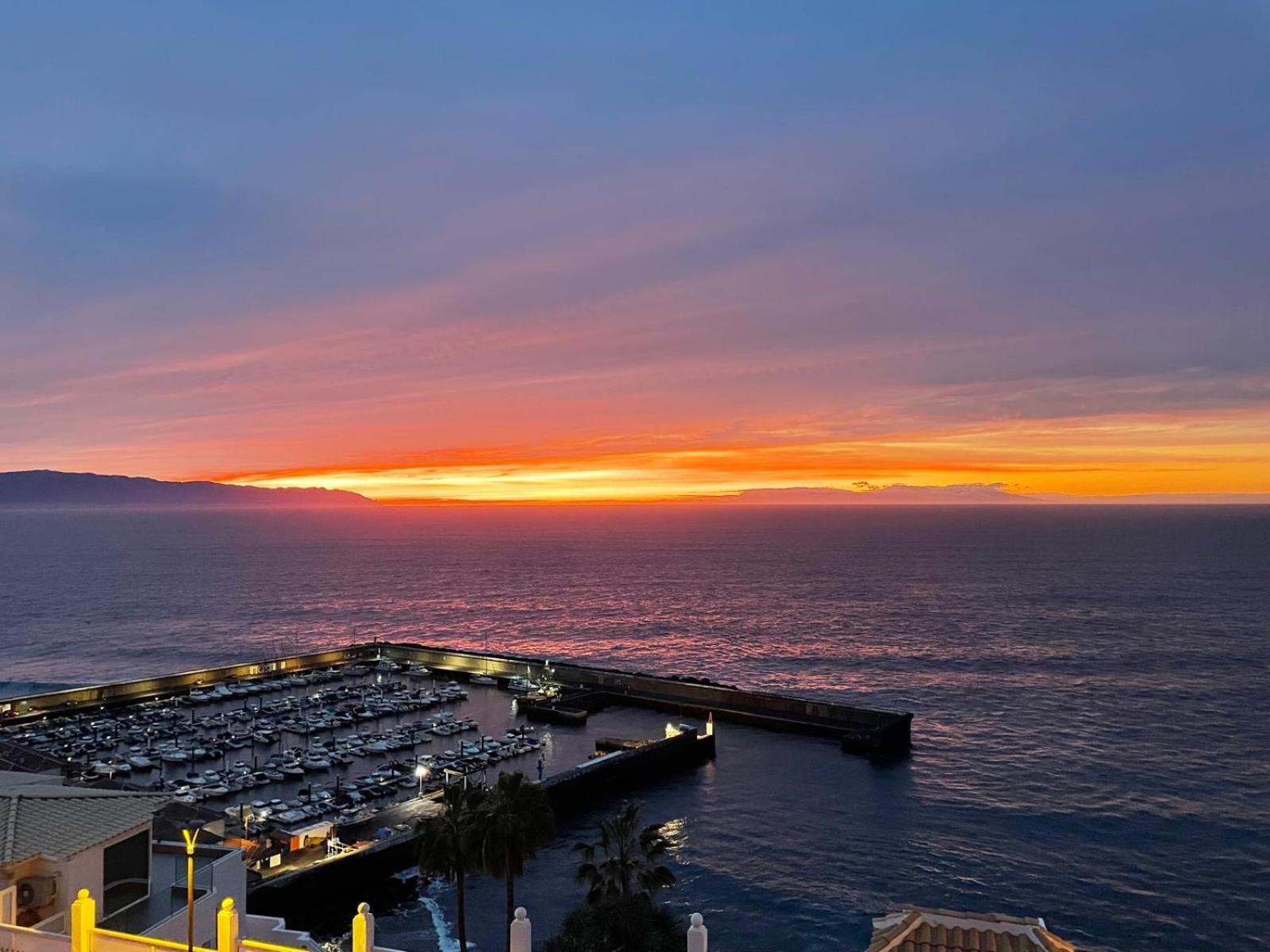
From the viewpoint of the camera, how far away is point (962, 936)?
10.7 meters

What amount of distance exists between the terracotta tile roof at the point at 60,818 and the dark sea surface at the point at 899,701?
18469 millimetres

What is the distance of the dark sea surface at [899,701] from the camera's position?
3466cm

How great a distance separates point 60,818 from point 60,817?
20 mm

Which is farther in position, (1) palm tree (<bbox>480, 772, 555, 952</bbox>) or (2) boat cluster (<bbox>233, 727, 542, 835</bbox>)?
(2) boat cluster (<bbox>233, 727, 542, 835</bbox>)

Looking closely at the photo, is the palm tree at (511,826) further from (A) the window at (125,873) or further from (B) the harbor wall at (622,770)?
(B) the harbor wall at (622,770)

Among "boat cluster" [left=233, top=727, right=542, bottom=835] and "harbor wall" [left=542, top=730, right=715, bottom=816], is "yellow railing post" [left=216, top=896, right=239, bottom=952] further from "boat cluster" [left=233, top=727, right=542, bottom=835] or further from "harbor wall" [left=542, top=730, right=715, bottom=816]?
"harbor wall" [left=542, top=730, right=715, bottom=816]

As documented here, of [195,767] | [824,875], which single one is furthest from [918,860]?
[195,767]

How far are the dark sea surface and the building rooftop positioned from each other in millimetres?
18374

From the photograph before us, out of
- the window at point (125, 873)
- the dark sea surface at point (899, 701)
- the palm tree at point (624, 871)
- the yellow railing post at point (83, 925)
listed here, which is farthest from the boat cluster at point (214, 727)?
the yellow railing post at point (83, 925)

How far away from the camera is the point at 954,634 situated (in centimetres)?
9394

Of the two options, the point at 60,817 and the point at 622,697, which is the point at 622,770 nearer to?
the point at 622,697

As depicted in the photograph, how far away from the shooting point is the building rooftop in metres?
13.1

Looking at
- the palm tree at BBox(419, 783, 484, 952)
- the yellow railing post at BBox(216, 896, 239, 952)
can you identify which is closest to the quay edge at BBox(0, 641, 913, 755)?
the palm tree at BBox(419, 783, 484, 952)

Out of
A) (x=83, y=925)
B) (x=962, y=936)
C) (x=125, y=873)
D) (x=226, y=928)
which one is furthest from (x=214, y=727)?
(x=962, y=936)
